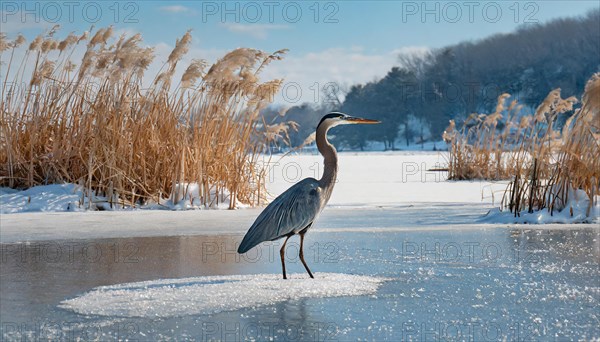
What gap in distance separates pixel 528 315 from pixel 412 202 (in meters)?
5.42

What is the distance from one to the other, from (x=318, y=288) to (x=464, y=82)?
63579mm

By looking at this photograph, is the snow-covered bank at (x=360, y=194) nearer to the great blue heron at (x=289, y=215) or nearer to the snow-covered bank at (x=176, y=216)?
the snow-covered bank at (x=176, y=216)

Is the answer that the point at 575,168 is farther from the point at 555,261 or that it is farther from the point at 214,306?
the point at 214,306

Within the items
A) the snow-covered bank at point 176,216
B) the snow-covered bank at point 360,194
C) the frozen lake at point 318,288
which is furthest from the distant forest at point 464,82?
the frozen lake at point 318,288

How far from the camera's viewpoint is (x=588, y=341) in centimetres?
262

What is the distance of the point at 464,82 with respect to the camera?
65.2 m

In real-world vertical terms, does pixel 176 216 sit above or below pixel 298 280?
above

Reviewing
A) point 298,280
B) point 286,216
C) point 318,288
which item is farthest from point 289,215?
point 318,288

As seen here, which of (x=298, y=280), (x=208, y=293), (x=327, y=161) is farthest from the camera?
(x=327, y=161)

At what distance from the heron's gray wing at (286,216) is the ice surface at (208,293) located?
0.69 ft

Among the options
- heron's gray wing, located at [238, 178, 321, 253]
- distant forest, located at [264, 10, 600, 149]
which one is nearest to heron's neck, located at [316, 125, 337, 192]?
heron's gray wing, located at [238, 178, 321, 253]

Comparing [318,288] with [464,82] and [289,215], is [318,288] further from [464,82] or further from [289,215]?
[464,82]

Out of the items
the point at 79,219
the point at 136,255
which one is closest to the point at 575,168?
the point at 136,255

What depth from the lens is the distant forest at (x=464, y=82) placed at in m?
60.6
